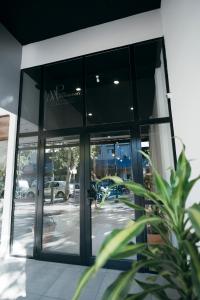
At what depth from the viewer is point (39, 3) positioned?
11.4 ft

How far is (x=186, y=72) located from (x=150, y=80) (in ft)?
4.19

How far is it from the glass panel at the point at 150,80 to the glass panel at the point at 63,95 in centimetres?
123

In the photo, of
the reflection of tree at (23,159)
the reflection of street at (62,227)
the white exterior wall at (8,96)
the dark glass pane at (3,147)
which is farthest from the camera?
the dark glass pane at (3,147)

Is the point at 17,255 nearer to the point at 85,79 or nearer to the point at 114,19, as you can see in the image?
the point at 85,79

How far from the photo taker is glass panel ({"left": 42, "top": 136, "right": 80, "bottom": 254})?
12.4 ft

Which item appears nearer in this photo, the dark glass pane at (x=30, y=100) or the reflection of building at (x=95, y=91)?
A: the reflection of building at (x=95, y=91)

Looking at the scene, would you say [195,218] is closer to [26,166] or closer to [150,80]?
[150,80]

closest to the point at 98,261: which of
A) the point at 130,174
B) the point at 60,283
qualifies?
the point at 60,283

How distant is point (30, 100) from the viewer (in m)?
4.45

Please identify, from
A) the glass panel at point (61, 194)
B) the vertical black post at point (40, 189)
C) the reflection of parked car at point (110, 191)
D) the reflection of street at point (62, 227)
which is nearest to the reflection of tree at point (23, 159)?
the vertical black post at point (40, 189)

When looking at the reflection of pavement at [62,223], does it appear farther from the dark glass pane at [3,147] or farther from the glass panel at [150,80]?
the glass panel at [150,80]

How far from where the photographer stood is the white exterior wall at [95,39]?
3.78 m

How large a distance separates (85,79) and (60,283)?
12.2 feet

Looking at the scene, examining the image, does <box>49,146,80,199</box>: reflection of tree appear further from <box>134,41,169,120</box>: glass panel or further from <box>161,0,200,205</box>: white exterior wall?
<box>161,0,200,205</box>: white exterior wall
